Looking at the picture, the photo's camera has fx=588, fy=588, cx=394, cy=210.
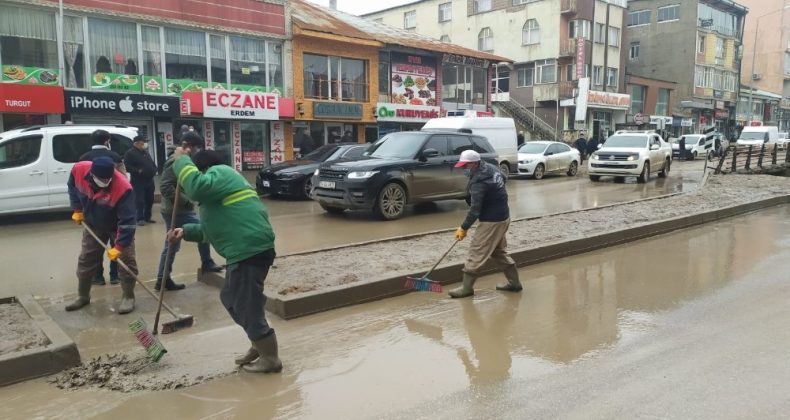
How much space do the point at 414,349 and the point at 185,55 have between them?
17.9 m

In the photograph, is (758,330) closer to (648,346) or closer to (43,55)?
(648,346)

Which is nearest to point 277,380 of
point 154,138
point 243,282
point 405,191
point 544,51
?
point 243,282

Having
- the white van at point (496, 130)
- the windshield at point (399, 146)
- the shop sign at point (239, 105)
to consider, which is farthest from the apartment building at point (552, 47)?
the windshield at point (399, 146)

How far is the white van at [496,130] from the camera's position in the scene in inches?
682

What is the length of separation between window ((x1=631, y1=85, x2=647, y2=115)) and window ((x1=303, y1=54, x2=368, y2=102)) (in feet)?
101

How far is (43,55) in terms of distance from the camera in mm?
17141

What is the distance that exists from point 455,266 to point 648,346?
8.62 ft

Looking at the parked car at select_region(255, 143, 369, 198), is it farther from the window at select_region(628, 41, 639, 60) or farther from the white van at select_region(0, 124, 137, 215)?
the window at select_region(628, 41, 639, 60)

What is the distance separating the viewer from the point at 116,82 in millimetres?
18234

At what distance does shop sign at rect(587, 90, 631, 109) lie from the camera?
135ft

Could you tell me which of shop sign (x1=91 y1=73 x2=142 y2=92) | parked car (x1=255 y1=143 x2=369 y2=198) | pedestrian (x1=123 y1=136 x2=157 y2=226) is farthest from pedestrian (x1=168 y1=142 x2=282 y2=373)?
shop sign (x1=91 y1=73 x2=142 y2=92)

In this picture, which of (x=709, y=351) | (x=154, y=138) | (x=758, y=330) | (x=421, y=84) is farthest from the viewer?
(x=421, y=84)

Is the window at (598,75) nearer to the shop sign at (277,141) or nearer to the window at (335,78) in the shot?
the window at (335,78)

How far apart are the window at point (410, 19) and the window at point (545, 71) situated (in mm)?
13018
